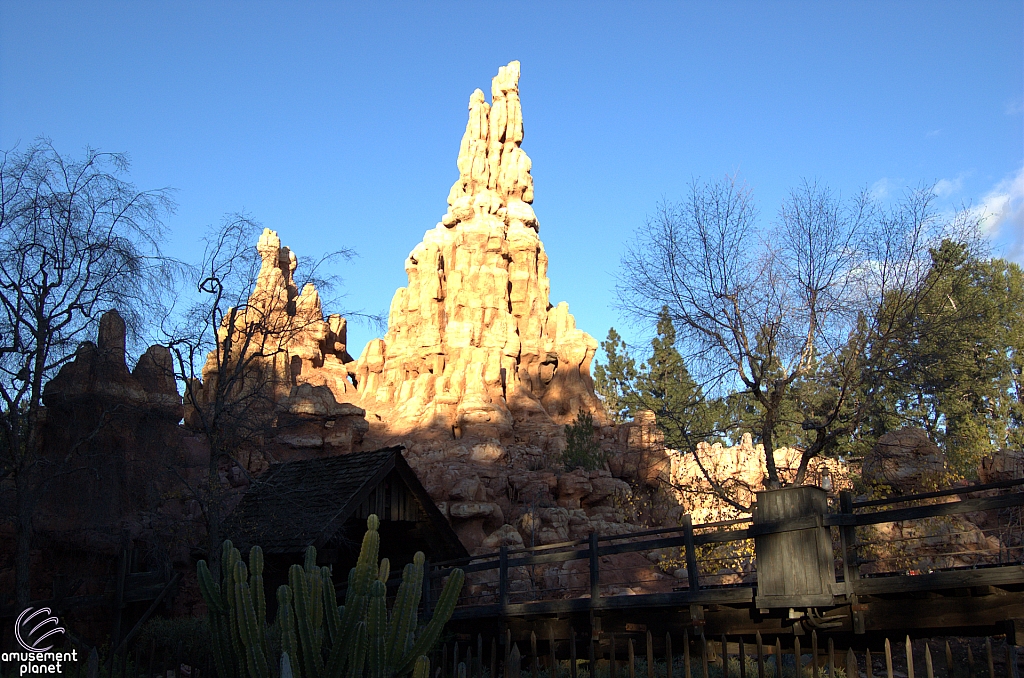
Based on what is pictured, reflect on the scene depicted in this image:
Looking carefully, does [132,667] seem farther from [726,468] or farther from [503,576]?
[726,468]

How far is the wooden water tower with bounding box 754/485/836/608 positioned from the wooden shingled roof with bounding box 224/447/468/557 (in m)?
6.80

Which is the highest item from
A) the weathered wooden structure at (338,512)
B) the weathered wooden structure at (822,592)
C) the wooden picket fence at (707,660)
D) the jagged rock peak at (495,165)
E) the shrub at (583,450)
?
the jagged rock peak at (495,165)

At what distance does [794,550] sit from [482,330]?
119ft

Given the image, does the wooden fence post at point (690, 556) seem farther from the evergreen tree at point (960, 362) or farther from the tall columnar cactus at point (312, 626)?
the evergreen tree at point (960, 362)

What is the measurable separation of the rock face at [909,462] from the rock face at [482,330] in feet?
59.0

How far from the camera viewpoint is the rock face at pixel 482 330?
1692 inches

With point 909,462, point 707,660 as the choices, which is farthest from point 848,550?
point 909,462

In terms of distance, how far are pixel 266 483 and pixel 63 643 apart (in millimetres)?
3761

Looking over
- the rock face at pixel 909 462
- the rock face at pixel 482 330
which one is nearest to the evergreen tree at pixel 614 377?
the rock face at pixel 482 330

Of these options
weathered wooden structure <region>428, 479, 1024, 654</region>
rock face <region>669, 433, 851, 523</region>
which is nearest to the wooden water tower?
weathered wooden structure <region>428, 479, 1024, 654</region>

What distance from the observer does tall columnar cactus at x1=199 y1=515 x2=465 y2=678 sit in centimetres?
682

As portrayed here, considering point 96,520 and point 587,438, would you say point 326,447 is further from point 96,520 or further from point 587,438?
point 96,520

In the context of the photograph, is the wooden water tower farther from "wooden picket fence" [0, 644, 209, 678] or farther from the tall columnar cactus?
"wooden picket fence" [0, 644, 209, 678]

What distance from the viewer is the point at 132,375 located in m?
14.4
